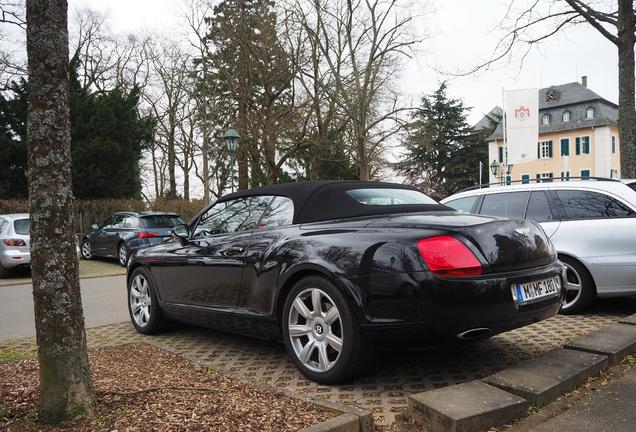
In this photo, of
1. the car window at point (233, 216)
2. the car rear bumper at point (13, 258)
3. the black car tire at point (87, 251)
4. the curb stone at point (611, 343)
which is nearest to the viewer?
the curb stone at point (611, 343)

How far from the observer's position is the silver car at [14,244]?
468 inches

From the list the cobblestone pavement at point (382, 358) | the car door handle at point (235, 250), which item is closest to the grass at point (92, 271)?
the cobblestone pavement at point (382, 358)

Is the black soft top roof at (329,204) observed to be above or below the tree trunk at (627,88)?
below

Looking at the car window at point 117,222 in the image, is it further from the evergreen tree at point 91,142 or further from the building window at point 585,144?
the building window at point 585,144

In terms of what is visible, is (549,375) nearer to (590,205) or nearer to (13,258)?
(590,205)

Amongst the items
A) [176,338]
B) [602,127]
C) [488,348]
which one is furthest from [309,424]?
[602,127]

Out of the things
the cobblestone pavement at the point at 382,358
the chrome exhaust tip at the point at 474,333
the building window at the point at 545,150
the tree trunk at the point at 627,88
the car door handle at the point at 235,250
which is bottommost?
the cobblestone pavement at the point at 382,358

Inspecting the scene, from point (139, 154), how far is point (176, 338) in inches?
891

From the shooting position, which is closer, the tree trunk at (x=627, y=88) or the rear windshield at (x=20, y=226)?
the tree trunk at (x=627, y=88)

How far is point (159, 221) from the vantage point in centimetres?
1470

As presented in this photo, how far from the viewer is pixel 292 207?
4285mm

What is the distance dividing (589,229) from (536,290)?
105 inches

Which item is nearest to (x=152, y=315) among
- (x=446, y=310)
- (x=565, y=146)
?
(x=446, y=310)

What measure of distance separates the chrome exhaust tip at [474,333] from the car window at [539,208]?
338 cm
